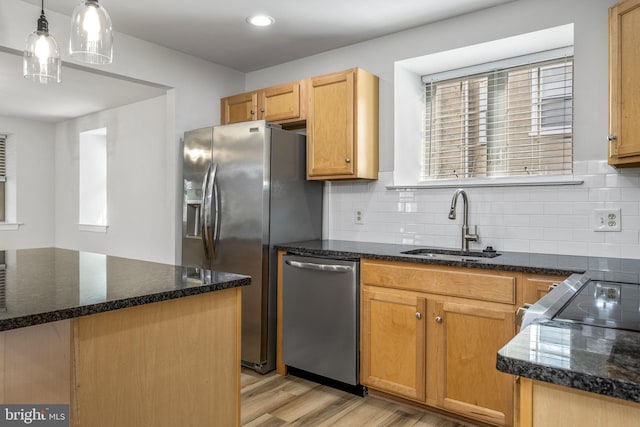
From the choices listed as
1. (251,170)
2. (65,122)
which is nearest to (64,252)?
(251,170)

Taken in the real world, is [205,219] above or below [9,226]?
above

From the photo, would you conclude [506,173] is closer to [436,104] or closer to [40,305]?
[436,104]

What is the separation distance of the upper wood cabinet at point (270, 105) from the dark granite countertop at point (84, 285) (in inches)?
70.2

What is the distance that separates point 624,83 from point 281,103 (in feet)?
7.17

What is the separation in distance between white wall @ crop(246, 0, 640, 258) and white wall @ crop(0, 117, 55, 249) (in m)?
4.69

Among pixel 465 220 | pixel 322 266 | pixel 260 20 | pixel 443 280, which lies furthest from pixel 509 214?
pixel 260 20

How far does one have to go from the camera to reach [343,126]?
3072 millimetres

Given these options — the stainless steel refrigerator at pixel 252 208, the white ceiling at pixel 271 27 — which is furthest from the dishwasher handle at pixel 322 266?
the white ceiling at pixel 271 27

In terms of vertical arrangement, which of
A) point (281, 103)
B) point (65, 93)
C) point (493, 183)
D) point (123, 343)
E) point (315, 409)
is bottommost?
point (315, 409)

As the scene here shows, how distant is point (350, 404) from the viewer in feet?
8.53

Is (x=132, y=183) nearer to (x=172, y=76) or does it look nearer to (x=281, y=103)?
(x=172, y=76)

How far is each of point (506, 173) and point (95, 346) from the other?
2.58 m

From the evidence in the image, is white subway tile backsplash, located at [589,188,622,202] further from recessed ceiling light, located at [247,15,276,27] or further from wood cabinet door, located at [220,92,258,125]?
wood cabinet door, located at [220,92,258,125]

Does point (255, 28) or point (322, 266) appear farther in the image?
point (255, 28)
